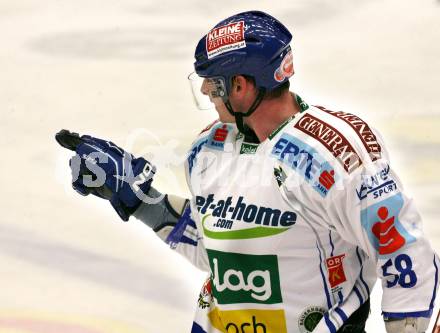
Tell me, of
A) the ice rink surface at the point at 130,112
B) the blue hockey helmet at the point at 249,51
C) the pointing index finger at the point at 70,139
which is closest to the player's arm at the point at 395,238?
the blue hockey helmet at the point at 249,51

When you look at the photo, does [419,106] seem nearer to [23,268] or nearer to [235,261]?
[23,268]

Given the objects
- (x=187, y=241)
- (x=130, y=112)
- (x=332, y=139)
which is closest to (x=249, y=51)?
(x=332, y=139)

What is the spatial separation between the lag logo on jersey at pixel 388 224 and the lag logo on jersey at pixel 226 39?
1.90 feet

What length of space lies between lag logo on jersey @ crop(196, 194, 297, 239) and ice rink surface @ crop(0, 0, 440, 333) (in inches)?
42.1

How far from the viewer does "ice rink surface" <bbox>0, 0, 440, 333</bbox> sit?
4297mm

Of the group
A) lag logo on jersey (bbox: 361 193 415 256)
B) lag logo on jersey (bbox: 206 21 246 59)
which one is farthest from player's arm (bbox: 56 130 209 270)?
lag logo on jersey (bbox: 361 193 415 256)

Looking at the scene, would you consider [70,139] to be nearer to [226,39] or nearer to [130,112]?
[226,39]

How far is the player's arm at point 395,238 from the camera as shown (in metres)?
2.80

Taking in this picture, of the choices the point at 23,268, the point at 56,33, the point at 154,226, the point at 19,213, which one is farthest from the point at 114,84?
the point at 154,226

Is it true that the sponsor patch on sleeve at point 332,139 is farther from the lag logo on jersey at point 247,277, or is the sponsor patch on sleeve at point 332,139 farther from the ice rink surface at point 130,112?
the ice rink surface at point 130,112

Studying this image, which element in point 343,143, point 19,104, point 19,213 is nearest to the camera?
point 343,143

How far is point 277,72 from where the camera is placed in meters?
2.99

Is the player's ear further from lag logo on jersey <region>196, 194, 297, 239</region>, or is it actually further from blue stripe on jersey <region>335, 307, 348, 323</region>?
blue stripe on jersey <region>335, 307, 348, 323</region>

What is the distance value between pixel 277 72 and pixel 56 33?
331cm
